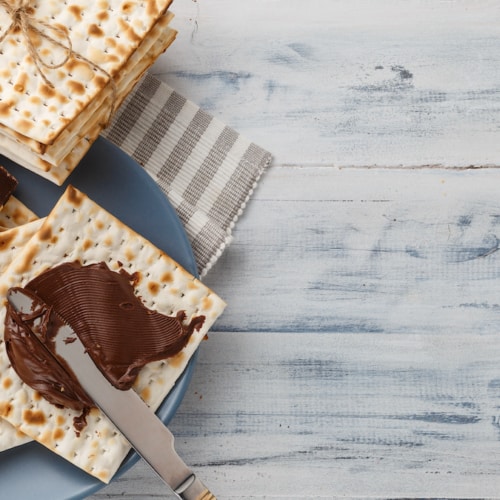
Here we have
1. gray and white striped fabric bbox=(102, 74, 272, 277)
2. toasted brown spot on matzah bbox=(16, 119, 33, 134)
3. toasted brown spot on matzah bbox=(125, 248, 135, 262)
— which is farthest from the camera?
gray and white striped fabric bbox=(102, 74, 272, 277)

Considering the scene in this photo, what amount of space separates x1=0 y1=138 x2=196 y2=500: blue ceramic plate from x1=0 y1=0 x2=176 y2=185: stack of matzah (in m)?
0.08

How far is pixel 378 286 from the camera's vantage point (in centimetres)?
151

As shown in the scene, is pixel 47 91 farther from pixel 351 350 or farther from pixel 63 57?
pixel 351 350

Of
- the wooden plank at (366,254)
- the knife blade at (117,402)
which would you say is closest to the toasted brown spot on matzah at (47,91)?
the knife blade at (117,402)

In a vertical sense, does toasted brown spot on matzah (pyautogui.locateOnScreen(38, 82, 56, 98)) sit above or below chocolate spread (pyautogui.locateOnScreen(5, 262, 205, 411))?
above

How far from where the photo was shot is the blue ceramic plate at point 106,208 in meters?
1.33

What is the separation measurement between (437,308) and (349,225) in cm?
25

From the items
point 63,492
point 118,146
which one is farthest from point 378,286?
point 63,492

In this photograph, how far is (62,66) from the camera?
128 centimetres

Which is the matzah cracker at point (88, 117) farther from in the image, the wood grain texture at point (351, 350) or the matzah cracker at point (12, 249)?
the wood grain texture at point (351, 350)

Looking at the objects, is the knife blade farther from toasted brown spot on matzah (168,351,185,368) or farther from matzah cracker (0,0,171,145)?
matzah cracker (0,0,171,145)

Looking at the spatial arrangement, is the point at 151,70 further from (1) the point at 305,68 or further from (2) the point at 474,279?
(2) the point at 474,279

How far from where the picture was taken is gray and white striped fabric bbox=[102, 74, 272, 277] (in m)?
1.49

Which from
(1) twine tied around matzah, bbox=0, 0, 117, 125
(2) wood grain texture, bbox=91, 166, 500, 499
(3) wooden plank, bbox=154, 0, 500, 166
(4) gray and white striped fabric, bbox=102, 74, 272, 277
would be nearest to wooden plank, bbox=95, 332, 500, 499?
(2) wood grain texture, bbox=91, 166, 500, 499
